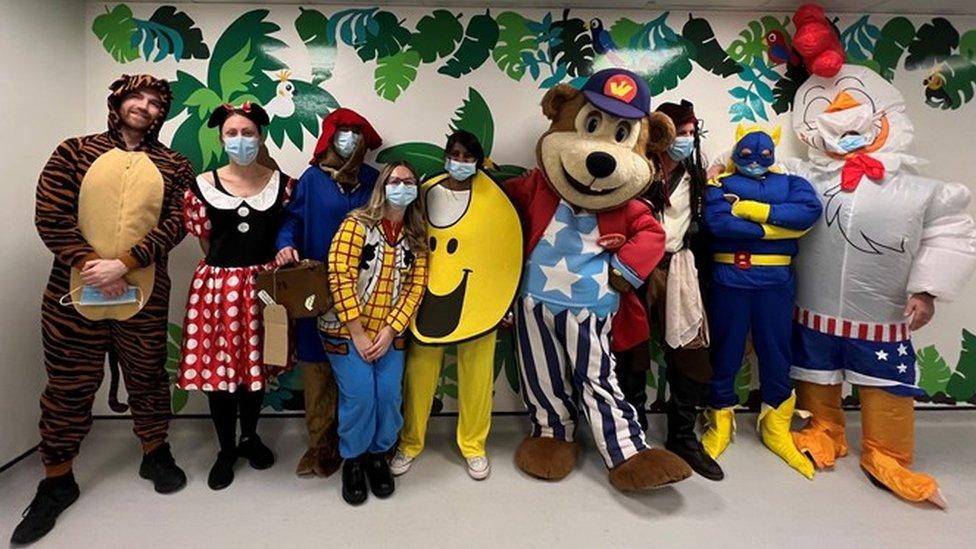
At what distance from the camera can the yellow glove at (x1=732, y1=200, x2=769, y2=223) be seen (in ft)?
6.97

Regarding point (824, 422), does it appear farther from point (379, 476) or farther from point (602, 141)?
point (379, 476)

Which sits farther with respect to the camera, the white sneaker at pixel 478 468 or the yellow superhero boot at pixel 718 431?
the yellow superhero boot at pixel 718 431

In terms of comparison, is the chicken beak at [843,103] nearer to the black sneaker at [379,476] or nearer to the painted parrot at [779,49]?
the painted parrot at [779,49]

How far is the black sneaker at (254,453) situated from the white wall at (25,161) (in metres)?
0.93

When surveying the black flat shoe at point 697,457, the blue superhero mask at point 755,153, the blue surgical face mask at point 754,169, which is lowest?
the black flat shoe at point 697,457

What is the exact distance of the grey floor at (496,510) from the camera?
1771mm

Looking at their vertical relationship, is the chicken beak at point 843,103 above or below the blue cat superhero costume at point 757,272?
above

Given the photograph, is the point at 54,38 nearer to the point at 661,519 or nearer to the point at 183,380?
the point at 183,380

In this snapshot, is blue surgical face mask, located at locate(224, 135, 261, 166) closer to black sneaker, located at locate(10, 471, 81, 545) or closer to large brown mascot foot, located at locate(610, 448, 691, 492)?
black sneaker, located at locate(10, 471, 81, 545)

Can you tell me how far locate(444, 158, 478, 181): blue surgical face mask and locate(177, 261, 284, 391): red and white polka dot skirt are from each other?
85cm

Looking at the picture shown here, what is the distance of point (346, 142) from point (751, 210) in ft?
5.50

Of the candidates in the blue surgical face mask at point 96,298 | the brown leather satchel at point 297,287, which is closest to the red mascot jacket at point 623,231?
the brown leather satchel at point 297,287

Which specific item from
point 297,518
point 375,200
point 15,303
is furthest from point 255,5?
point 297,518

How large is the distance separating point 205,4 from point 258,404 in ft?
6.12
